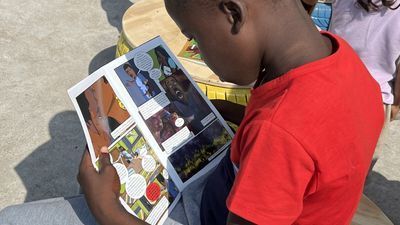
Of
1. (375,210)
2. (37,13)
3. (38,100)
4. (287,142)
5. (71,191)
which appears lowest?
(375,210)

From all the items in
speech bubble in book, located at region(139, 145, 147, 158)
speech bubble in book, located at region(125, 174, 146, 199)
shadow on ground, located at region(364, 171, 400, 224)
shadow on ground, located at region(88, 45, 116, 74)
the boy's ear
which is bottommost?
shadow on ground, located at region(364, 171, 400, 224)

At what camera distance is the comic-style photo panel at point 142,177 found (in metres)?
1.36

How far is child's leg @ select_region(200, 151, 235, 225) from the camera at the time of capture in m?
1.26

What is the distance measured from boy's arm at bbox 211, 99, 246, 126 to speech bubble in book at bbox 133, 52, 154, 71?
0.26 metres

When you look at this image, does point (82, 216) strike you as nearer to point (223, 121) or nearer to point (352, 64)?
point (223, 121)

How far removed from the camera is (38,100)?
2934 millimetres

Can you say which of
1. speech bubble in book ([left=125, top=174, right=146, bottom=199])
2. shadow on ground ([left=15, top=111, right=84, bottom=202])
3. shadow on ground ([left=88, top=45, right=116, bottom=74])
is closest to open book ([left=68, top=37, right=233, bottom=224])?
speech bubble in book ([left=125, top=174, right=146, bottom=199])

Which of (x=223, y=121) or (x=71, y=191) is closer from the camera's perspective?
(x=223, y=121)

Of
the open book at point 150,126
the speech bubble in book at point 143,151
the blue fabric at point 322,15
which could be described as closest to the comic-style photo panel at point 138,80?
the open book at point 150,126

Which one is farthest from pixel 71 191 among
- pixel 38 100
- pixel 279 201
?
pixel 279 201

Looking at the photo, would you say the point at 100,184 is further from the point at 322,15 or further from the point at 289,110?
the point at 322,15

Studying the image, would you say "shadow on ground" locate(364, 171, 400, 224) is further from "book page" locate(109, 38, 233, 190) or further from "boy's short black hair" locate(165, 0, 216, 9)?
"boy's short black hair" locate(165, 0, 216, 9)

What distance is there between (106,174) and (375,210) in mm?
896

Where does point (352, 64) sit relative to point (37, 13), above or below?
below
